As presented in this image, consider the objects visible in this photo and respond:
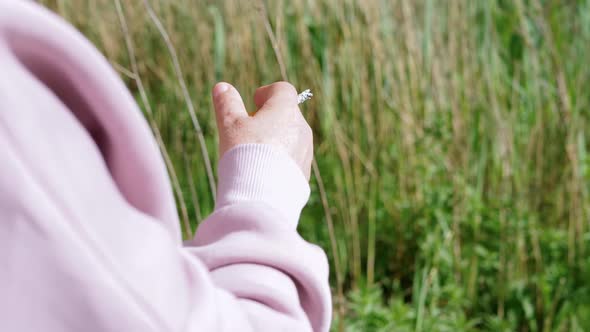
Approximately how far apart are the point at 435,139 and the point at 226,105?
139cm

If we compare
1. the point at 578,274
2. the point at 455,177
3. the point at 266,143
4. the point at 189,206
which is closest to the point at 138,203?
the point at 266,143

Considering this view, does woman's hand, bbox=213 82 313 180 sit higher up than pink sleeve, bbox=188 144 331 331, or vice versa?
woman's hand, bbox=213 82 313 180

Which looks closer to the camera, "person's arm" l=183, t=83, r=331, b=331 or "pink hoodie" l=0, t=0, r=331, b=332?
"pink hoodie" l=0, t=0, r=331, b=332

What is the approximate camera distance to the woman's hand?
0.73 metres

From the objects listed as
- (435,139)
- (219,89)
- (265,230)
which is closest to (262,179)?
(265,230)

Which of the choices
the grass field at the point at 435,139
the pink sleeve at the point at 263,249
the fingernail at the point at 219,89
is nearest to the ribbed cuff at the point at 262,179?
the pink sleeve at the point at 263,249

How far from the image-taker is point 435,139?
2.11 m

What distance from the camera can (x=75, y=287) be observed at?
1.49ft

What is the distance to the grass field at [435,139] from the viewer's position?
80.1 inches

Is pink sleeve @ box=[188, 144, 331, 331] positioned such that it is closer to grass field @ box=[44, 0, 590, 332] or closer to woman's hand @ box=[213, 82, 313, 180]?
woman's hand @ box=[213, 82, 313, 180]

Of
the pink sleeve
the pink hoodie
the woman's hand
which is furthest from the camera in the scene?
the woman's hand

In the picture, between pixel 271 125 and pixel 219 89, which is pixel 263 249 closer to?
pixel 271 125

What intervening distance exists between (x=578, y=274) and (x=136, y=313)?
70.3 inches

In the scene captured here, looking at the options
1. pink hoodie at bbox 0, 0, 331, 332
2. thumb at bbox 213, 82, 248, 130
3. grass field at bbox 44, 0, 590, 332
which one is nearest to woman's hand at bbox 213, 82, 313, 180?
thumb at bbox 213, 82, 248, 130
